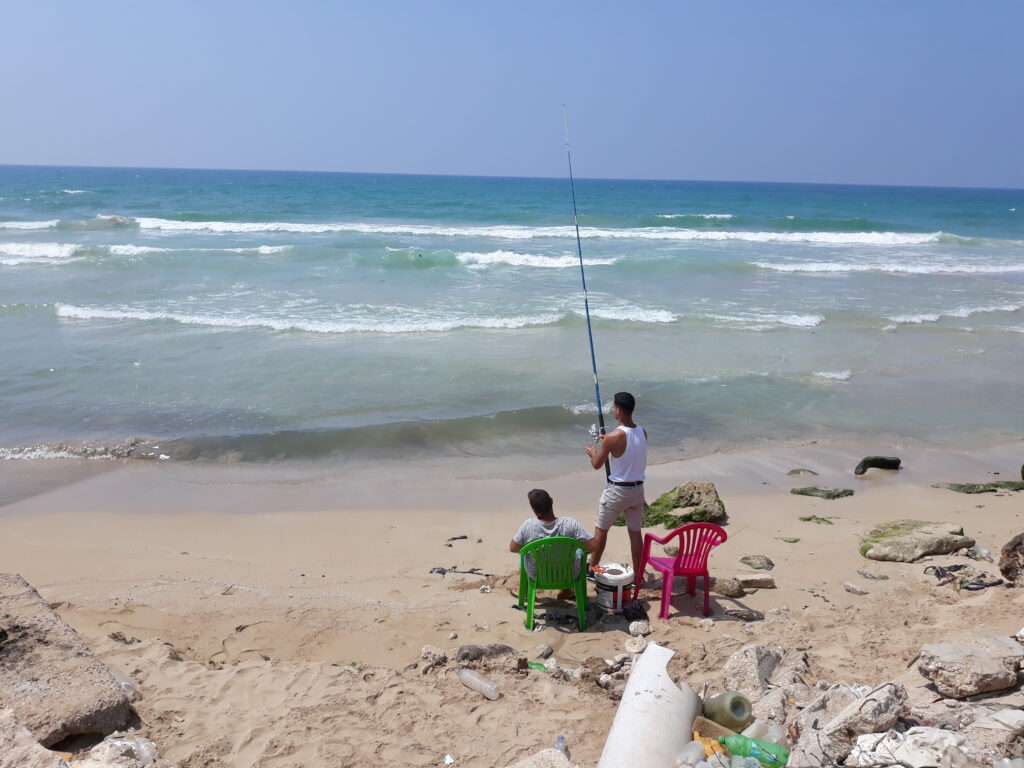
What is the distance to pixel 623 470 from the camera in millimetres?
5742

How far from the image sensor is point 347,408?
1087 centimetres

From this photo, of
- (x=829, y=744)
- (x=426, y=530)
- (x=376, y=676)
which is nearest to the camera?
(x=829, y=744)

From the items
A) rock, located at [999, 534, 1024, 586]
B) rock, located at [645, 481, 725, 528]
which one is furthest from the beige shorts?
rock, located at [999, 534, 1024, 586]

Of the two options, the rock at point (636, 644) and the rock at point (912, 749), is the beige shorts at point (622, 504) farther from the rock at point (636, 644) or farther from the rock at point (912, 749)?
the rock at point (912, 749)

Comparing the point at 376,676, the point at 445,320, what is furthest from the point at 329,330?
the point at 376,676

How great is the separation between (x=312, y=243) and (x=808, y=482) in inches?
928

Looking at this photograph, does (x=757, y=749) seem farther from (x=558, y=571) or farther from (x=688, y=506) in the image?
(x=688, y=506)

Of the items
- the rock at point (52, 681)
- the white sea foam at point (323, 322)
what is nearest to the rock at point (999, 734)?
the rock at point (52, 681)

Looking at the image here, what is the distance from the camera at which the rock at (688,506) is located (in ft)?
24.4

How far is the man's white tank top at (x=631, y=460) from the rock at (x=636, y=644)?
1096 mm

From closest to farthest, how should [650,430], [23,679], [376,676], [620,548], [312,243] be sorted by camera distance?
[23,679] → [376,676] → [620,548] → [650,430] → [312,243]

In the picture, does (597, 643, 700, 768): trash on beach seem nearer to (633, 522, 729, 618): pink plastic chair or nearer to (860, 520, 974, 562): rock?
(633, 522, 729, 618): pink plastic chair

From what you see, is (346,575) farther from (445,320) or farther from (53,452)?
(445,320)

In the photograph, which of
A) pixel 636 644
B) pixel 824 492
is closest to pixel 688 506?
pixel 824 492
